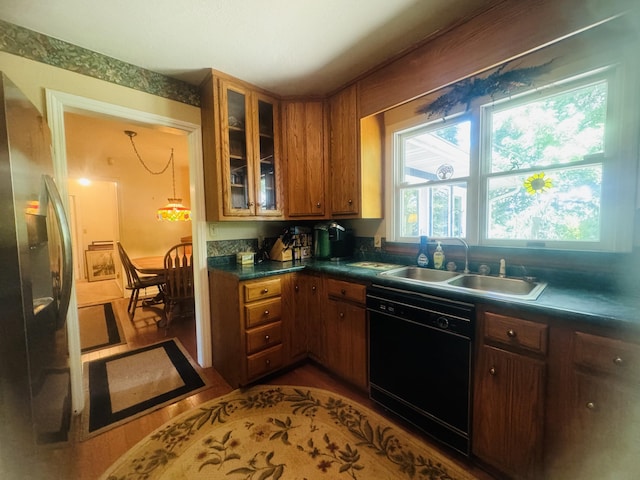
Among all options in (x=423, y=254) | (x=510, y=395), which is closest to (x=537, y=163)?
(x=423, y=254)

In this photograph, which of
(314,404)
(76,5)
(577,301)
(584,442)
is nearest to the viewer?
(584,442)

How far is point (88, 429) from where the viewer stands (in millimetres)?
1635

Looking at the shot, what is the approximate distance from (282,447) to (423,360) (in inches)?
37.9

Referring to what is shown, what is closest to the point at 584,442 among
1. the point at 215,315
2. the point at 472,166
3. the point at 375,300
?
the point at 375,300

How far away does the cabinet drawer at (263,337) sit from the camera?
1.96 m

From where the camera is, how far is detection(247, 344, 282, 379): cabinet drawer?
1.97 m

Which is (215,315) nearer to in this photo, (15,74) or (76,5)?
(15,74)

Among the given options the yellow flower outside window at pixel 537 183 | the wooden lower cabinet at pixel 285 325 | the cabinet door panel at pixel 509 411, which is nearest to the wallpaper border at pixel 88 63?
the wooden lower cabinet at pixel 285 325

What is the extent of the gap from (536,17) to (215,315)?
2810 mm

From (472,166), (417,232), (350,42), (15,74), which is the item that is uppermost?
(350,42)

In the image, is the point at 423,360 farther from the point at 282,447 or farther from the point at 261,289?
the point at 261,289

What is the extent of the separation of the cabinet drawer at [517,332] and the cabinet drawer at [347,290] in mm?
759

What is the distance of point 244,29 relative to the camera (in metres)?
1.58

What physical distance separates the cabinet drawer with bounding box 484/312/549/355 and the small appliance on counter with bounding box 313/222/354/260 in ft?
4.66
